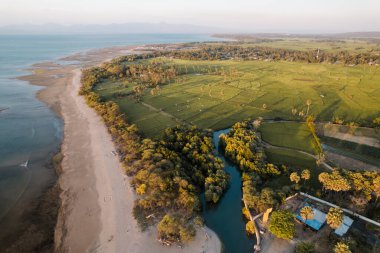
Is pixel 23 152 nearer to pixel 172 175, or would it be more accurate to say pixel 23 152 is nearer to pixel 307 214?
pixel 172 175

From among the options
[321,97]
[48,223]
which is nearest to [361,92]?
[321,97]

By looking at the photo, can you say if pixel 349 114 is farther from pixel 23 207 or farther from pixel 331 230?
pixel 23 207

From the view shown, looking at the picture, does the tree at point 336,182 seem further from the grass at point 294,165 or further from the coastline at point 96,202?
the coastline at point 96,202

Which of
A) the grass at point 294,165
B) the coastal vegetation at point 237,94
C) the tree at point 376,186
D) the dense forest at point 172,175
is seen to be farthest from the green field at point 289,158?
the coastal vegetation at point 237,94

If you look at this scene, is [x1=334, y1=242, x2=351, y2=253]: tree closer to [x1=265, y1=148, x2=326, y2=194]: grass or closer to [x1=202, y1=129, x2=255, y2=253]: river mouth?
[x1=202, y1=129, x2=255, y2=253]: river mouth

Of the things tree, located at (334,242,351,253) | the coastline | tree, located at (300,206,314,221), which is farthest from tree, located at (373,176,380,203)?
the coastline

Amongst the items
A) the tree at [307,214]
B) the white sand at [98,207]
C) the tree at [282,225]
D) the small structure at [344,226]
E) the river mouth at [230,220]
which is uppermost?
the tree at [307,214]

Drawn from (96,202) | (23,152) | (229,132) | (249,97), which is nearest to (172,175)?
(96,202)
